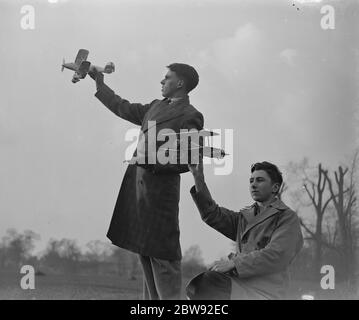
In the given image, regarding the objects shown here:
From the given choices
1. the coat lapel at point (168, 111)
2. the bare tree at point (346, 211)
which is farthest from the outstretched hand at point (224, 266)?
the coat lapel at point (168, 111)

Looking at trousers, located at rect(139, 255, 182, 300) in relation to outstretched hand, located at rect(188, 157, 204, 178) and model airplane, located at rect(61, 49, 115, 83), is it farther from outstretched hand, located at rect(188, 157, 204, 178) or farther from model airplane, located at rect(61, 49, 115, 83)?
model airplane, located at rect(61, 49, 115, 83)

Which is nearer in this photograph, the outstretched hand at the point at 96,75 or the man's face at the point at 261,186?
the man's face at the point at 261,186

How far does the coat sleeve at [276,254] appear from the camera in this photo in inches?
107

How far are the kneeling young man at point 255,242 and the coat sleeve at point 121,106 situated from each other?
1.62ft

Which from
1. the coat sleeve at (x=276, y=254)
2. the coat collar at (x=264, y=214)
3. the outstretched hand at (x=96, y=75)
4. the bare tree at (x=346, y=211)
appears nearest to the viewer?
the coat sleeve at (x=276, y=254)

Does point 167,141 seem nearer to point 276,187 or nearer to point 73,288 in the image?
point 276,187

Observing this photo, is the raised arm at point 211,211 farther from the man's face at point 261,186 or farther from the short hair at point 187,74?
the short hair at point 187,74

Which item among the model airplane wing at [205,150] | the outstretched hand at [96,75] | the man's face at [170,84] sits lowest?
the model airplane wing at [205,150]

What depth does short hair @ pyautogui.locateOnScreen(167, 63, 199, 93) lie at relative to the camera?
314 centimetres
